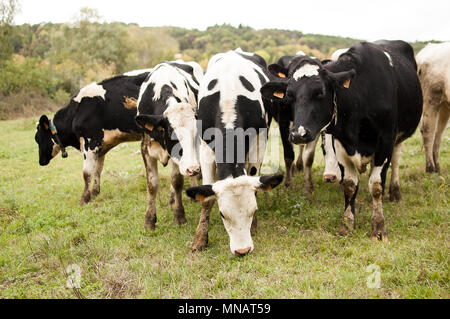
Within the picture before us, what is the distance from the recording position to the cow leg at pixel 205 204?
491 cm

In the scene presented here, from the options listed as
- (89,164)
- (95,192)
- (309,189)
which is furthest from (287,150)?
(95,192)

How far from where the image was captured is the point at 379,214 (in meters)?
4.79

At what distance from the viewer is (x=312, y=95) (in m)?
4.32

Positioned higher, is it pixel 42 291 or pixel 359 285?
pixel 359 285

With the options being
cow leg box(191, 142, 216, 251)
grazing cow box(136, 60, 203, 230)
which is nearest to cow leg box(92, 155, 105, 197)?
grazing cow box(136, 60, 203, 230)

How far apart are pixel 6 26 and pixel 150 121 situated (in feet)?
97.9

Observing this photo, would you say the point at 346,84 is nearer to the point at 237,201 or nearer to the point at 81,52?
the point at 237,201

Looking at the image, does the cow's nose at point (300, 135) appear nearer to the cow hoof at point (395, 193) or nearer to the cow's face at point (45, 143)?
the cow hoof at point (395, 193)

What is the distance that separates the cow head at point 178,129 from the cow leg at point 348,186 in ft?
6.18

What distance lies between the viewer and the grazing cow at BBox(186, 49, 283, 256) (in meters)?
4.28

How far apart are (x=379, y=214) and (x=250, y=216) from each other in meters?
1.71
